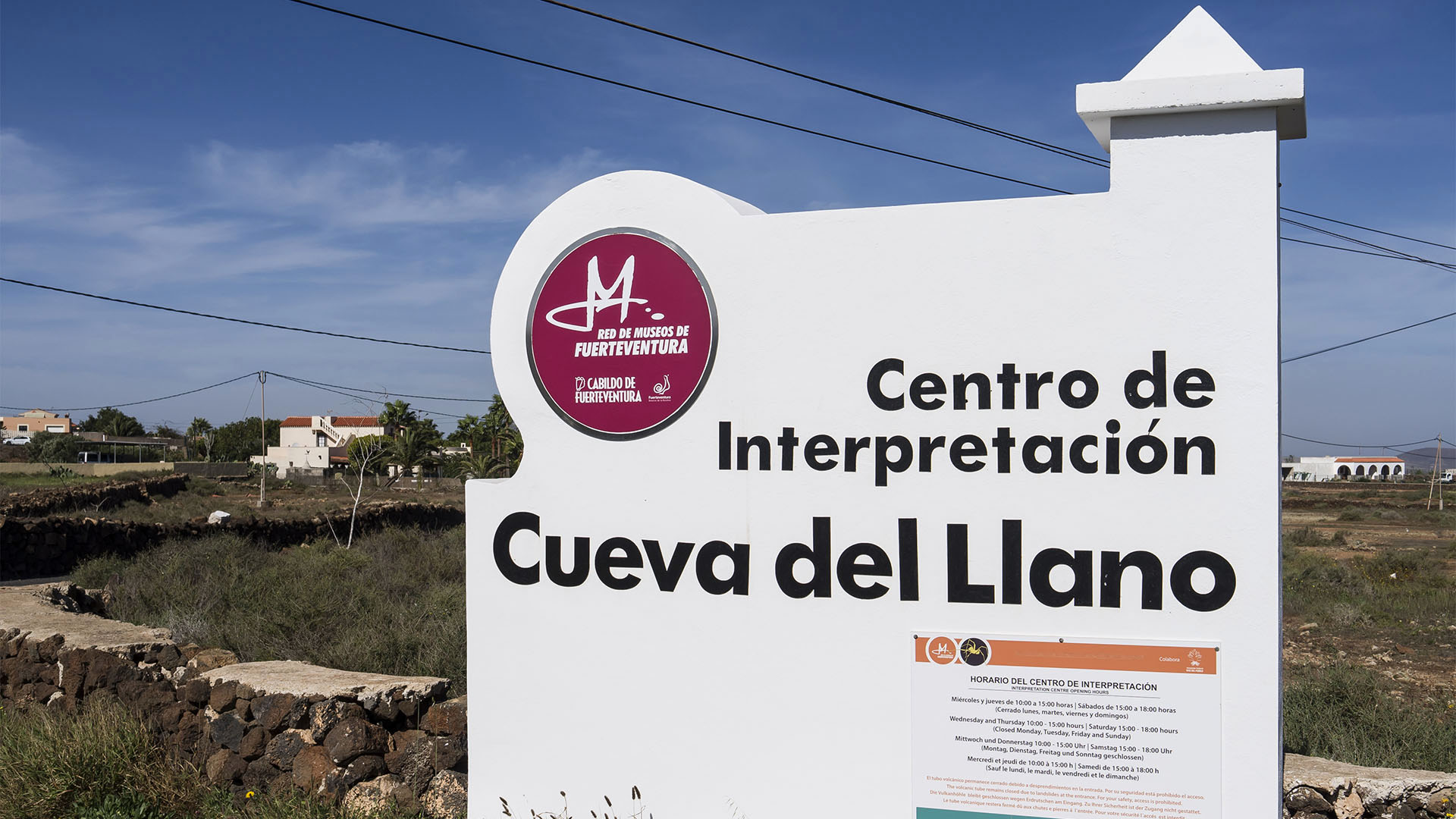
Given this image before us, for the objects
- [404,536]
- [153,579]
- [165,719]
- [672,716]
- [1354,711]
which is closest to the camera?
[672,716]

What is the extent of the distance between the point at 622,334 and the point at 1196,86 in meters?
2.77

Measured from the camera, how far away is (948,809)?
158 inches

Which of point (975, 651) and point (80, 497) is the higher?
point (975, 651)

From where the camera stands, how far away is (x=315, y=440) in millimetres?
113438

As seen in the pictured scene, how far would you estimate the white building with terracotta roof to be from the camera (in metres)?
92.0

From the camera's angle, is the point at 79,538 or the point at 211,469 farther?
the point at 211,469

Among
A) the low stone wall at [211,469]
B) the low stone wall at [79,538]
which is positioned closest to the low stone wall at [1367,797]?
the low stone wall at [79,538]

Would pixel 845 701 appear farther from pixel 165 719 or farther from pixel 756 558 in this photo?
pixel 165 719

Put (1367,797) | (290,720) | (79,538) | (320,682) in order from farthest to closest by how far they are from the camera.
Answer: (79,538)
(320,682)
(290,720)
(1367,797)

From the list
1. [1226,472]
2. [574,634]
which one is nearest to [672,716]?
[574,634]

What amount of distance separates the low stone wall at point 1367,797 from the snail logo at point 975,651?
2.37 m

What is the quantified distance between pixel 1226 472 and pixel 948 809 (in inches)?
72.2

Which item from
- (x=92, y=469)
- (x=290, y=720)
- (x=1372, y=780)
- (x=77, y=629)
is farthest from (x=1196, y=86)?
(x=92, y=469)

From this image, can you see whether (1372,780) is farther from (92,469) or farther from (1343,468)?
(1343,468)
